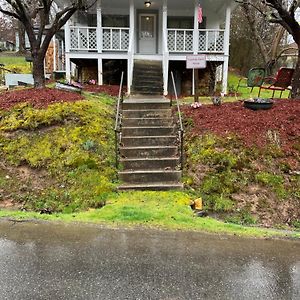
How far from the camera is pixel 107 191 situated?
6.52 metres

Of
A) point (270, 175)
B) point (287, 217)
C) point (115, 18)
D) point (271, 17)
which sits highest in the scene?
point (115, 18)

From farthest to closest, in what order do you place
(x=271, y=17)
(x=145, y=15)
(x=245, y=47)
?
(x=245, y=47) → (x=145, y=15) → (x=271, y=17)

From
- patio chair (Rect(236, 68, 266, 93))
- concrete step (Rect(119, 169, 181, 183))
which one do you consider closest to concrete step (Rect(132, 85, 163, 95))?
patio chair (Rect(236, 68, 266, 93))

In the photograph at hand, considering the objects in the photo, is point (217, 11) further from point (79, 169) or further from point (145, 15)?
point (79, 169)

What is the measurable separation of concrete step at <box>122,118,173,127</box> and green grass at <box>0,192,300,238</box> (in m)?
2.78

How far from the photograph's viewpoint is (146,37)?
17281 mm

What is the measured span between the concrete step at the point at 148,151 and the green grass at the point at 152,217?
5.06 feet

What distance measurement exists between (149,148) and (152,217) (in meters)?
2.51

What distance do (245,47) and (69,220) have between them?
2346 centimetres

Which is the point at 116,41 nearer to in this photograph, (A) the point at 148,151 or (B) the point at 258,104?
(B) the point at 258,104

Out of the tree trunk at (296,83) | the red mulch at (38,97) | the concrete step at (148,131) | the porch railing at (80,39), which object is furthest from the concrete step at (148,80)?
the concrete step at (148,131)

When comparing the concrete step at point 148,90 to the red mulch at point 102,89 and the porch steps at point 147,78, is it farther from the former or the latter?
the red mulch at point 102,89

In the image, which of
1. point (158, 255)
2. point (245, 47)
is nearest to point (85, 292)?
point (158, 255)

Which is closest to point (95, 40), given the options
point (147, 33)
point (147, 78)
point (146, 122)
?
point (147, 33)
